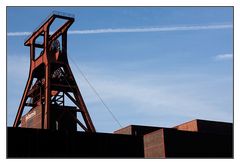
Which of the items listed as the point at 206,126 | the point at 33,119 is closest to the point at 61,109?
the point at 33,119

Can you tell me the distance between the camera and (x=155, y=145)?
38125mm

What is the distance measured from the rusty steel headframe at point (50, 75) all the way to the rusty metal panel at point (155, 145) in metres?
6.51

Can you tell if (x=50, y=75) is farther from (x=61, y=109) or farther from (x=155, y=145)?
(x=155, y=145)

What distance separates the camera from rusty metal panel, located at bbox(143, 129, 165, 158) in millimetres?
37094

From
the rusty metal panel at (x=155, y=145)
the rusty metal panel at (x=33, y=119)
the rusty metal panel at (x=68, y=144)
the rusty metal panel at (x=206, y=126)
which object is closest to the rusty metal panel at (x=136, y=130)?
the rusty metal panel at (x=206, y=126)

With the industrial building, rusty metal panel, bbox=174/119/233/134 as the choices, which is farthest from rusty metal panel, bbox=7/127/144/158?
rusty metal panel, bbox=174/119/233/134

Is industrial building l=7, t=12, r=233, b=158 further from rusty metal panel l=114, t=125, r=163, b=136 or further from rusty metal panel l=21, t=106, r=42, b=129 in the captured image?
rusty metal panel l=114, t=125, r=163, b=136

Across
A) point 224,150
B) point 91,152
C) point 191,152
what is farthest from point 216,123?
point 91,152

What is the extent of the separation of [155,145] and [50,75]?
11960 mm

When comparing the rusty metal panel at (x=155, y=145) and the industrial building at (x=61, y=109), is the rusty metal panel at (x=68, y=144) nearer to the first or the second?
the industrial building at (x=61, y=109)

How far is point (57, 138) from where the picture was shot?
24844 mm

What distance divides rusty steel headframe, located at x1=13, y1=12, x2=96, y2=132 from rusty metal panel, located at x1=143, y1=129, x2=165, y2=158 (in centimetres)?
651
